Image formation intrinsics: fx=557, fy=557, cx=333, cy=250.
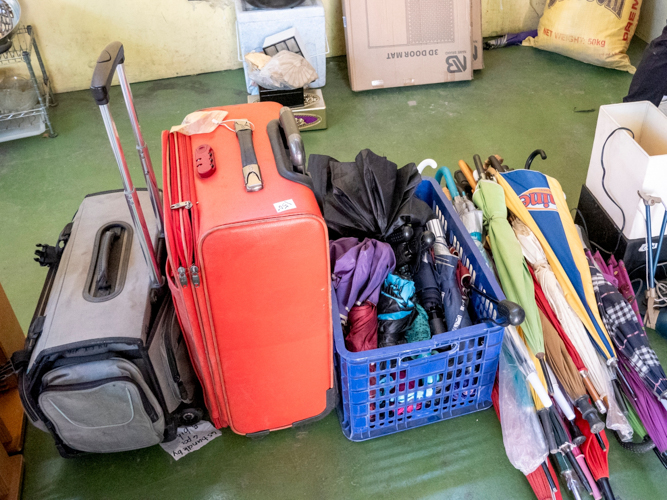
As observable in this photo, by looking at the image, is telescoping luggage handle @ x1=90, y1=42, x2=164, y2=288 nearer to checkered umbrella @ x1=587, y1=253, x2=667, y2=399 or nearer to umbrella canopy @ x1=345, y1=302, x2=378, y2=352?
umbrella canopy @ x1=345, y1=302, x2=378, y2=352

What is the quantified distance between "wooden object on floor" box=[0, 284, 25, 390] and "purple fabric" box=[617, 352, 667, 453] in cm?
195

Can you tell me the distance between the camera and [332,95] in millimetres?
3666

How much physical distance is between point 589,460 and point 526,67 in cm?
308

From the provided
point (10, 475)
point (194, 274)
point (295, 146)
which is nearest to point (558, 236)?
point (295, 146)

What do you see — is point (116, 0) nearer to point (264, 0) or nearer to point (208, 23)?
point (208, 23)

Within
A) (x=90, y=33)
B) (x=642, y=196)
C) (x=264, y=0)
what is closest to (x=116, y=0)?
(x=90, y=33)

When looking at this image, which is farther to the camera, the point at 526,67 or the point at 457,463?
the point at 526,67

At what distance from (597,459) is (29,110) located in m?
3.34

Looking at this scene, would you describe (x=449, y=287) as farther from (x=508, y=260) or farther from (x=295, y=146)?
(x=295, y=146)

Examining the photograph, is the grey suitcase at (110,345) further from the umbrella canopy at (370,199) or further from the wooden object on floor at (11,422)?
the umbrella canopy at (370,199)

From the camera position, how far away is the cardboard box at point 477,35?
3732mm

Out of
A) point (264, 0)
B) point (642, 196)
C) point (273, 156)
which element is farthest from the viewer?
point (264, 0)

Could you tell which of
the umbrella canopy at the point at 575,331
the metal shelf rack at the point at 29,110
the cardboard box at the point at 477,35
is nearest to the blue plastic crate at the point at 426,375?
the umbrella canopy at the point at 575,331

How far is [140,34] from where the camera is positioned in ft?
12.3
